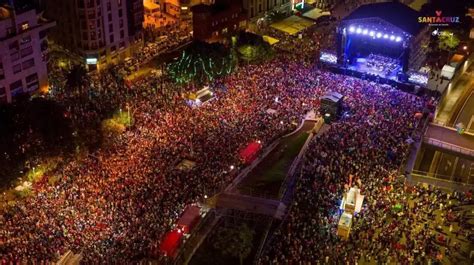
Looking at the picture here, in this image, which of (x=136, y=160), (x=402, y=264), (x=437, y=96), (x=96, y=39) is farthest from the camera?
(x=96, y=39)

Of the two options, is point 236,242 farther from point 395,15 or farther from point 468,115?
point 395,15

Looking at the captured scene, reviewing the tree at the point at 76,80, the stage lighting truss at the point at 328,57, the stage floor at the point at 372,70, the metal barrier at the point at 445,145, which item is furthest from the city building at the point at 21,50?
the metal barrier at the point at 445,145

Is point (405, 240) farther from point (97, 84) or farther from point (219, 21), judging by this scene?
point (219, 21)

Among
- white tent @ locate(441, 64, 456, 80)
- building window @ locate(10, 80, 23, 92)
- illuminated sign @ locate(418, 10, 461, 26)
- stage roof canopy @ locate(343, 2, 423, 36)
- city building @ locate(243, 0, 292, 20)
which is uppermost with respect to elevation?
stage roof canopy @ locate(343, 2, 423, 36)

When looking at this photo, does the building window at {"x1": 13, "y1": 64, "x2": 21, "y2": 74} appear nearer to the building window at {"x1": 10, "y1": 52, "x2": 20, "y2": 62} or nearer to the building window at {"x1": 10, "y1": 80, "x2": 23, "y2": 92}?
the building window at {"x1": 10, "y1": 52, "x2": 20, "y2": 62}

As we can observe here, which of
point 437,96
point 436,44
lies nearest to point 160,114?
point 437,96

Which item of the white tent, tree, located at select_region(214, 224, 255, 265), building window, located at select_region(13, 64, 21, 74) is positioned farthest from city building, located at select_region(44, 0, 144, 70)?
tree, located at select_region(214, 224, 255, 265)

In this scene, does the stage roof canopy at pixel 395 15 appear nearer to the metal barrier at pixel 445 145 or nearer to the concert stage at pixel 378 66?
the concert stage at pixel 378 66
